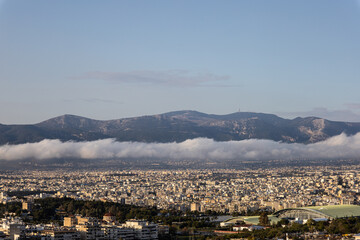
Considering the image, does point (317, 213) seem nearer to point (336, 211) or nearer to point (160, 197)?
point (336, 211)

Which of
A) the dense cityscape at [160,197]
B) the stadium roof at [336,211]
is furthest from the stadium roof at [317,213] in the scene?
the dense cityscape at [160,197]

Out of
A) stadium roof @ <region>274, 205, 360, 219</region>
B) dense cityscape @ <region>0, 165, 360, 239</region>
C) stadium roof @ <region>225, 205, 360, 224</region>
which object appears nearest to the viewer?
dense cityscape @ <region>0, 165, 360, 239</region>

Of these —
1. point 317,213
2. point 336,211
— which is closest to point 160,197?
point 336,211

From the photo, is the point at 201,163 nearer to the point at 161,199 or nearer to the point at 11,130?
the point at 11,130

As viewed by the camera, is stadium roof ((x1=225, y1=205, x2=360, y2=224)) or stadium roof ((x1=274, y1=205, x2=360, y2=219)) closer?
stadium roof ((x1=225, y1=205, x2=360, y2=224))

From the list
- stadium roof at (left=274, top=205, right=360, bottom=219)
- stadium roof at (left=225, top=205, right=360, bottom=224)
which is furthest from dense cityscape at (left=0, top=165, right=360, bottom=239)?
stadium roof at (left=274, top=205, right=360, bottom=219)

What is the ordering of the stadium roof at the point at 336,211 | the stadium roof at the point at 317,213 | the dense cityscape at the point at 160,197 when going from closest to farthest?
the dense cityscape at the point at 160,197 → the stadium roof at the point at 317,213 → the stadium roof at the point at 336,211

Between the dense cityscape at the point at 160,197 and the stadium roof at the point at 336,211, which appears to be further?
the stadium roof at the point at 336,211

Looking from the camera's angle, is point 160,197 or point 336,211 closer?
point 336,211

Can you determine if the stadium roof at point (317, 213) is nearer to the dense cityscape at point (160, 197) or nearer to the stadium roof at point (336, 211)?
the stadium roof at point (336, 211)

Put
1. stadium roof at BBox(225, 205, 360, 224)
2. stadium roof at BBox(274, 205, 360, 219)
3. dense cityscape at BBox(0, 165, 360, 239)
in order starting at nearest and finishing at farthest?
1. dense cityscape at BBox(0, 165, 360, 239)
2. stadium roof at BBox(225, 205, 360, 224)
3. stadium roof at BBox(274, 205, 360, 219)

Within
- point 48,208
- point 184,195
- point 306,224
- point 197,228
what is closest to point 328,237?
point 306,224

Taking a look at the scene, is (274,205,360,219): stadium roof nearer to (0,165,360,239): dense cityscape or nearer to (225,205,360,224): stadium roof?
(225,205,360,224): stadium roof
